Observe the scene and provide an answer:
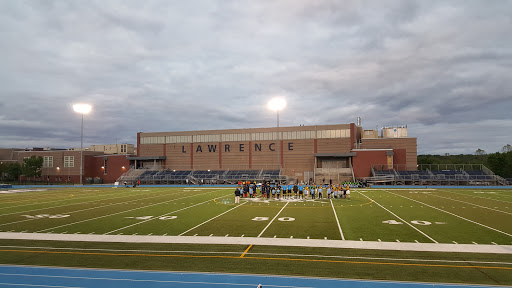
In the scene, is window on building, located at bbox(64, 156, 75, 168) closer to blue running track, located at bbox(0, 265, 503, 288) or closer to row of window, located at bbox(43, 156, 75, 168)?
row of window, located at bbox(43, 156, 75, 168)

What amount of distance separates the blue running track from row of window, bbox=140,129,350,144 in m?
58.9

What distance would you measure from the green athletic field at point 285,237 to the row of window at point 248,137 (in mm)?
43688

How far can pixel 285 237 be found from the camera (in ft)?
44.4

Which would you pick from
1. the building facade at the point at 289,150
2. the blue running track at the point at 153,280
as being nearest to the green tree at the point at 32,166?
the building facade at the point at 289,150

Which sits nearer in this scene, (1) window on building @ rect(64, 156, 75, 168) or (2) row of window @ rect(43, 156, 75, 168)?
(1) window on building @ rect(64, 156, 75, 168)

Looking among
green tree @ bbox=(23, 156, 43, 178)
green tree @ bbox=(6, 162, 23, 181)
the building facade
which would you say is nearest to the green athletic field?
the building facade

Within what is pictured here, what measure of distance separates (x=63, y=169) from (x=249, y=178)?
4949 cm

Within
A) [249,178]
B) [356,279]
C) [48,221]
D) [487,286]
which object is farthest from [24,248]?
[249,178]

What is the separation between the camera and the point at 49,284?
8188 mm

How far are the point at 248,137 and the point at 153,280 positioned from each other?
62427 mm

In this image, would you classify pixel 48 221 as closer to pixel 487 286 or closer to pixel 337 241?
pixel 337 241

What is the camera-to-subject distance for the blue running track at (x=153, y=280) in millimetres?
7980

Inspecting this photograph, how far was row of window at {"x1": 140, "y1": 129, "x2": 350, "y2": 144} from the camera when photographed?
65.6 m

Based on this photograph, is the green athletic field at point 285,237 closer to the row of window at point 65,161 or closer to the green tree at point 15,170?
the row of window at point 65,161
